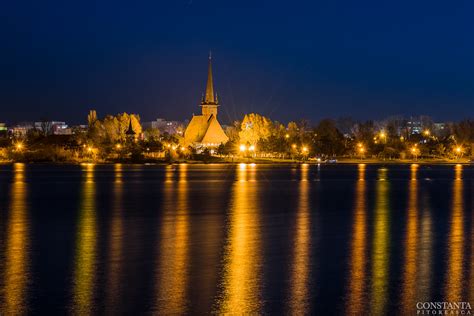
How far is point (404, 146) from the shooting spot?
122062mm

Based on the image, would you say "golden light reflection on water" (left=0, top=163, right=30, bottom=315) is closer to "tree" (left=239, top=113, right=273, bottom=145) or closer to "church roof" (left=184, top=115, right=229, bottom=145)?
"tree" (left=239, top=113, right=273, bottom=145)

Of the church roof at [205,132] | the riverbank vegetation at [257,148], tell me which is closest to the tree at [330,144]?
the riverbank vegetation at [257,148]

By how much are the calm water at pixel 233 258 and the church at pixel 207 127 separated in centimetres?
11330

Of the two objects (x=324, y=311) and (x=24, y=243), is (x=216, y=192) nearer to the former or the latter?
(x=24, y=243)

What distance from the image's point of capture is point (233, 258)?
1509 centimetres

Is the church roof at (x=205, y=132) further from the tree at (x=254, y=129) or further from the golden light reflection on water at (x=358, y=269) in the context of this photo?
the golden light reflection on water at (x=358, y=269)

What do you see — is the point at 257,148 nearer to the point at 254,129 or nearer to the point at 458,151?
the point at 254,129

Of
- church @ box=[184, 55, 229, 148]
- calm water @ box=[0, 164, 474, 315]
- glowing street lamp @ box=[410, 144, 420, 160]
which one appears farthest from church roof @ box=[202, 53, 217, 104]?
calm water @ box=[0, 164, 474, 315]

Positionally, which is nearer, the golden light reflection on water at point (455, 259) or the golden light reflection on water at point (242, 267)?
the golden light reflection on water at point (242, 267)

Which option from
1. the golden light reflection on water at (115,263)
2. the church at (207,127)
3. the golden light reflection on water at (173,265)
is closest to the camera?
the golden light reflection on water at (173,265)

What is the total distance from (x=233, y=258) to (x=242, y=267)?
1009 mm

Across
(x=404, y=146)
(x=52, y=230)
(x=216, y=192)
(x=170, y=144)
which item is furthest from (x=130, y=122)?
(x=52, y=230)

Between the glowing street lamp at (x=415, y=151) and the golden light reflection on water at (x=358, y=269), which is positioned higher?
the glowing street lamp at (x=415, y=151)

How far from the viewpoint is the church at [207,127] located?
143375 mm
